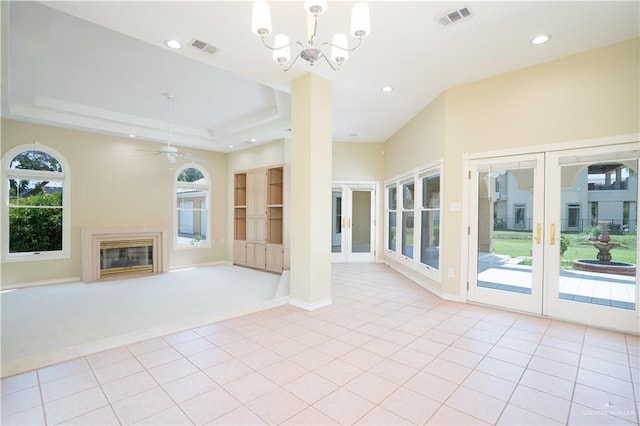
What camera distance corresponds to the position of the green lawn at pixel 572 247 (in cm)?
319

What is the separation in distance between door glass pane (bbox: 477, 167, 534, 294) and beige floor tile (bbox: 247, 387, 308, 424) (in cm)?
322

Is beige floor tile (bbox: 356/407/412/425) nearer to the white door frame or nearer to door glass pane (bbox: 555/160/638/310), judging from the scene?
door glass pane (bbox: 555/160/638/310)

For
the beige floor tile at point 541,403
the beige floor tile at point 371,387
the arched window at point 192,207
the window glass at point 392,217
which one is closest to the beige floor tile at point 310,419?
the beige floor tile at point 371,387

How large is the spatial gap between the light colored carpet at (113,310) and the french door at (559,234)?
2990mm

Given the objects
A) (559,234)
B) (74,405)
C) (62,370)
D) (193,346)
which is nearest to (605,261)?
(559,234)

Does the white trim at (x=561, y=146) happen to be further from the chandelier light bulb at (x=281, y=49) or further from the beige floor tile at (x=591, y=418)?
the chandelier light bulb at (x=281, y=49)

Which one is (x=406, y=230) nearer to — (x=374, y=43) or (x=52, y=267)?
(x=374, y=43)

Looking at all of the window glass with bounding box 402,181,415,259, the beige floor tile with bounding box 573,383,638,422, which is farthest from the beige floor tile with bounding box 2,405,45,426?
the window glass with bounding box 402,181,415,259

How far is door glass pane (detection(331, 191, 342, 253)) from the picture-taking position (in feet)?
25.7

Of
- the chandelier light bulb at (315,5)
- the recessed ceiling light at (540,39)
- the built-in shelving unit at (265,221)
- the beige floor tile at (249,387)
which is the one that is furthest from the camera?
the built-in shelving unit at (265,221)

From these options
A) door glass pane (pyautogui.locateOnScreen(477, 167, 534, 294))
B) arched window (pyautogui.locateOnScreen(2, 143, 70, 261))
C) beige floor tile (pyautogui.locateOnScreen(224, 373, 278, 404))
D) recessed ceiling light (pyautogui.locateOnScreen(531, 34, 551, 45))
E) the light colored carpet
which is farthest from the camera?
arched window (pyautogui.locateOnScreen(2, 143, 70, 261))

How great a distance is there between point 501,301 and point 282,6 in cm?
427

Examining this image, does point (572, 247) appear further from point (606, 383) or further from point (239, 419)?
point (239, 419)

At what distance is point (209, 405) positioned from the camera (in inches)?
77.6
